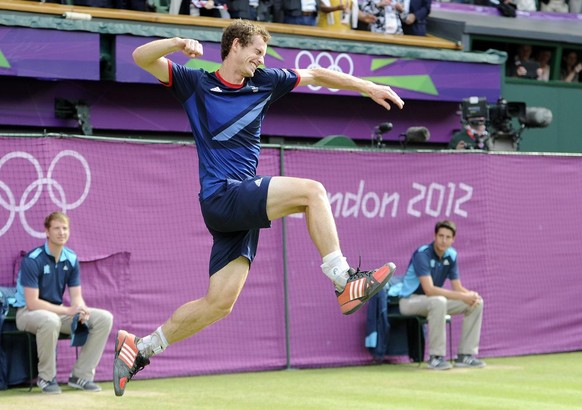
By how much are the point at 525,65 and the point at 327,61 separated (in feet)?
17.2

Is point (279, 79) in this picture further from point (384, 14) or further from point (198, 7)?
point (384, 14)

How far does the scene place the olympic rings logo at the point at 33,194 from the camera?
11594 mm

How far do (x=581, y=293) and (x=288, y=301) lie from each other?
4488mm

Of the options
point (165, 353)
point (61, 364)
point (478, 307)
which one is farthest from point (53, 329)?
point (478, 307)

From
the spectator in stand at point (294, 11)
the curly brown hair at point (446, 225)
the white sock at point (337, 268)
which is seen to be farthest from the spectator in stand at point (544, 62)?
the white sock at point (337, 268)

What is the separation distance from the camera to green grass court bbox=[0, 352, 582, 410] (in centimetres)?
1016

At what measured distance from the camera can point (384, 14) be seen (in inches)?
786

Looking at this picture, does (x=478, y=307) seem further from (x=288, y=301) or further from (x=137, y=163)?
(x=137, y=163)

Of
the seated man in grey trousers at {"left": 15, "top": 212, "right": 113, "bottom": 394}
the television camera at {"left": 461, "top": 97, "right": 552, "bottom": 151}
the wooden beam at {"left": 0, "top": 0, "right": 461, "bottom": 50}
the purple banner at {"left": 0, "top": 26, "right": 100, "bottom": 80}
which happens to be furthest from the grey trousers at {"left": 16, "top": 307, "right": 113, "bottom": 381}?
the television camera at {"left": 461, "top": 97, "right": 552, "bottom": 151}

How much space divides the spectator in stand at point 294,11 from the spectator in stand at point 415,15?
202cm

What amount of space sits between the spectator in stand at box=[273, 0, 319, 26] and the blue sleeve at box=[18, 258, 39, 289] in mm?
8770

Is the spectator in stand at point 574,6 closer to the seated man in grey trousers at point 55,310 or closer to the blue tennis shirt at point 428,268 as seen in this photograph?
the blue tennis shirt at point 428,268

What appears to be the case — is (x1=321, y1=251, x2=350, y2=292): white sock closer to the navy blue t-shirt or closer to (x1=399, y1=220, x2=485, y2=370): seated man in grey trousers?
the navy blue t-shirt

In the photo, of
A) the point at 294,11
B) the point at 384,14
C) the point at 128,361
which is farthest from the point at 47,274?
the point at 384,14
